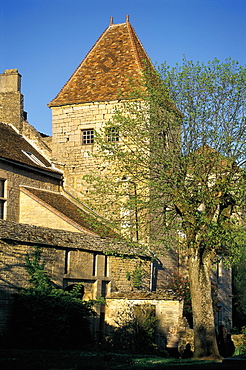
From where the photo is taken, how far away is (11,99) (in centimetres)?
2719

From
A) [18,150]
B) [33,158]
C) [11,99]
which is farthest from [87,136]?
[11,99]

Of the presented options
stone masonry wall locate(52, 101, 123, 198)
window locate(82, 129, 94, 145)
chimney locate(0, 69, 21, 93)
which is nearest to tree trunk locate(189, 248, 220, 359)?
stone masonry wall locate(52, 101, 123, 198)

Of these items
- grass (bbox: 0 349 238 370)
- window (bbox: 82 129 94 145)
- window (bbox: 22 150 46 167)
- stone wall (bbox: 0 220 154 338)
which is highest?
window (bbox: 82 129 94 145)

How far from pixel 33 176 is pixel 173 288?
7.46 meters

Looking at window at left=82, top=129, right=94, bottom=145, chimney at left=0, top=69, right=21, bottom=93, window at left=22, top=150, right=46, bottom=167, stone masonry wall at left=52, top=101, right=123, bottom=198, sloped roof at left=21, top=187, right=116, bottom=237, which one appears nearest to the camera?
sloped roof at left=21, top=187, right=116, bottom=237

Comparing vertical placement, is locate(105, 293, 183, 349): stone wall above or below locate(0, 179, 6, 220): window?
below

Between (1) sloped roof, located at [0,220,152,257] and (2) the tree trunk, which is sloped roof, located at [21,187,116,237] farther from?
(2) the tree trunk

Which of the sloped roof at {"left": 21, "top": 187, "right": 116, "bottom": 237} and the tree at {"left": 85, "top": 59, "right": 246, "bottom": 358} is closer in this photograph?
the tree at {"left": 85, "top": 59, "right": 246, "bottom": 358}

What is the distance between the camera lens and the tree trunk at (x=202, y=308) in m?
16.3

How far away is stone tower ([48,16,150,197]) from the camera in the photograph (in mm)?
25922

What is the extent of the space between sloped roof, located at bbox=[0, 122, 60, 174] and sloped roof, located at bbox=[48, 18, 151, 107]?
231 centimetres

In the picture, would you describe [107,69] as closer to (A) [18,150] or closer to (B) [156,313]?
(A) [18,150]

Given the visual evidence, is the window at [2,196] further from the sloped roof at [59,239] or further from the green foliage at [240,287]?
the green foliage at [240,287]

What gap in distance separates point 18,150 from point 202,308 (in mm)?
11218
